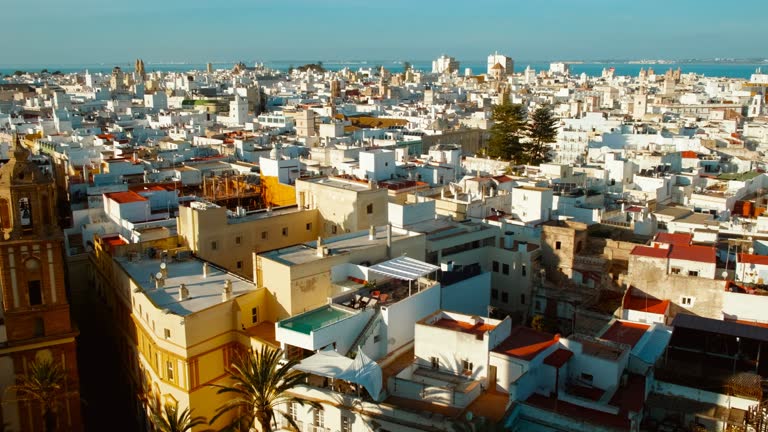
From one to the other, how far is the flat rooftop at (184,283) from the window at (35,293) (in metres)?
3.08

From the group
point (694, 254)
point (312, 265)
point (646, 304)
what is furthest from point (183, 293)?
point (694, 254)

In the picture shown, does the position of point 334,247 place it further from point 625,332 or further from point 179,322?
point 625,332

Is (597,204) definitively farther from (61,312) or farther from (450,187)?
(61,312)

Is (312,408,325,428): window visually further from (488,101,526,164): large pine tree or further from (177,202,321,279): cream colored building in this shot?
(488,101,526,164): large pine tree

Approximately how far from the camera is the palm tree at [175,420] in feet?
67.9

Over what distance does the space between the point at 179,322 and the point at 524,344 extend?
36.0 ft

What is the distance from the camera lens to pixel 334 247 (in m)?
28.2

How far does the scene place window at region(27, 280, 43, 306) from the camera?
24656 mm

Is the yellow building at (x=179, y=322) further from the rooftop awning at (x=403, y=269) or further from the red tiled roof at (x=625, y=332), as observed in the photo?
the red tiled roof at (x=625, y=332)

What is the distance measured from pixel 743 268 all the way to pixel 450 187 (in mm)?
20611

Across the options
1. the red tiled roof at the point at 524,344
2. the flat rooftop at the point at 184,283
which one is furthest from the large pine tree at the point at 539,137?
the red tiled roof at the point at 524,344

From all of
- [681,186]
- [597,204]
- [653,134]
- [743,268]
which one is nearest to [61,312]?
[743,268]

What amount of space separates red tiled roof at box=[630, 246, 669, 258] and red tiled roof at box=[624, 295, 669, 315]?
68.7 inches

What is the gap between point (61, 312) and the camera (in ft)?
82.6
